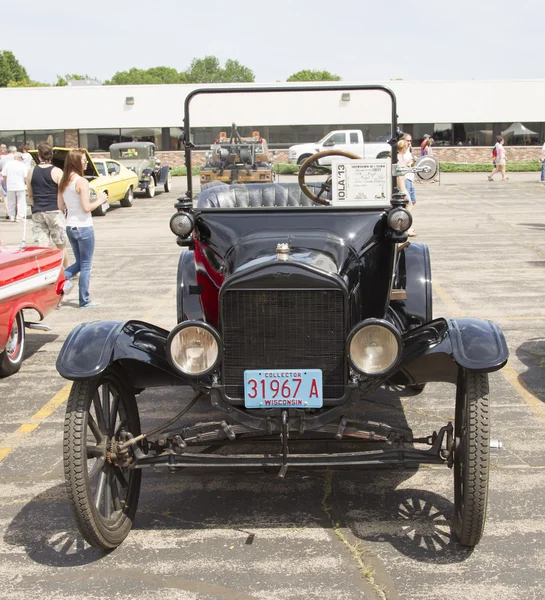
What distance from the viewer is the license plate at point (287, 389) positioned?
12.7 ft

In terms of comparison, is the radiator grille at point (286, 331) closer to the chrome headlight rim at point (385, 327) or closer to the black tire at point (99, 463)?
the chrome headlight rim at point (385, 327)

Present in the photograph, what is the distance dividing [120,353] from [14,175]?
15068mm

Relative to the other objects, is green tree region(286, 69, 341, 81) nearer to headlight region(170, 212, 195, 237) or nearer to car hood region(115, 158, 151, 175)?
car hood region(115, 158, 151, 175)

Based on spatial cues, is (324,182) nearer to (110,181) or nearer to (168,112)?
(110,181)

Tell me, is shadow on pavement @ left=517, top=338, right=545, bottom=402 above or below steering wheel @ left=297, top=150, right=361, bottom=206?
below

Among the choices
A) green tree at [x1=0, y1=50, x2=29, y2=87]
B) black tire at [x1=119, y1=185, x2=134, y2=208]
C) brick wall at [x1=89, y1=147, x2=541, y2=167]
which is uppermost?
green tree at [x1=0, y1=50, x2=29, y2=87]

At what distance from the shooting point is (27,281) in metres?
6.92

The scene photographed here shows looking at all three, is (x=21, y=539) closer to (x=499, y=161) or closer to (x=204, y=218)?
(x=204, y=218)

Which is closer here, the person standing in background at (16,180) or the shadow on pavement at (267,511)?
the shadow on pavement at (267,511)

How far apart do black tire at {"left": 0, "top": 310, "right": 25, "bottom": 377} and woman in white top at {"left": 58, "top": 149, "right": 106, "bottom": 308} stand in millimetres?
2240

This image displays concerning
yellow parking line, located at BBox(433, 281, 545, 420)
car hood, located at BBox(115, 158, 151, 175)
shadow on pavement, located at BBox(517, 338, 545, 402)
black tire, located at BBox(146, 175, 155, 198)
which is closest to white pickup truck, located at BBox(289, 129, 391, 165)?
yellow parking line, located at BBox(433, 281, 545, 420)

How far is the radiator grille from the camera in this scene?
12.8 feet

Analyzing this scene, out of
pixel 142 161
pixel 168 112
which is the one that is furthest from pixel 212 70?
pixel 142 161

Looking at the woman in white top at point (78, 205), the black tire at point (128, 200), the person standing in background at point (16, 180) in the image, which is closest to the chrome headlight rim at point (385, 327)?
the woman in white top at point (78, 205)
